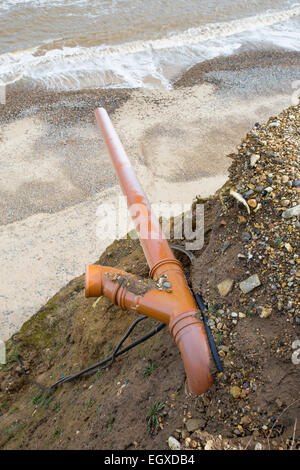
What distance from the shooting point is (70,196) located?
1397 cm

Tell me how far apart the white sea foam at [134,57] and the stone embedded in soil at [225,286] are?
17.7m

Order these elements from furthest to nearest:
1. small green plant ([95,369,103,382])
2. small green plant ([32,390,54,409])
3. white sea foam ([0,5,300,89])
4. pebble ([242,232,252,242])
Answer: white sea foam ([0,5,300,89])
small green plant ([32,390,54,409])
small green plant ([95,369,103,382])
pebble ([242,232,252,242])

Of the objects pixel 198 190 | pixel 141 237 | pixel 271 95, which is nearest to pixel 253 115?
pixel 271 95

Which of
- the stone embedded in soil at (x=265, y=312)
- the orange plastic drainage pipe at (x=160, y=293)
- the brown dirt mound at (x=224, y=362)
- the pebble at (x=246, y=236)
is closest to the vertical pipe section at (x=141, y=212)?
the orange plastic drainage pipe at (x=160, y=293)

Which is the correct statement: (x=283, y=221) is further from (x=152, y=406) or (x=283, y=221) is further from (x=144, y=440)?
(x=144, y=440)

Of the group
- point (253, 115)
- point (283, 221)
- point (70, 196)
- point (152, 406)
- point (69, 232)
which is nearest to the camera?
point (152, 406)

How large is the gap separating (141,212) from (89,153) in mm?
10429

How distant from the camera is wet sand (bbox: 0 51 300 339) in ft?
38.9

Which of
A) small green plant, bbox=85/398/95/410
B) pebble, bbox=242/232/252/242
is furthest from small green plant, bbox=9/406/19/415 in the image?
pebble, bbox=242/232/252/242

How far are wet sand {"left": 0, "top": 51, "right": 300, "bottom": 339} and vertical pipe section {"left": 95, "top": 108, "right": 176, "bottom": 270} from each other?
5.36 metres

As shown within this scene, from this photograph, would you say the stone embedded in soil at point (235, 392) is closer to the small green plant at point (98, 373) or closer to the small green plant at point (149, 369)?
the small green plant at point (149, 369)

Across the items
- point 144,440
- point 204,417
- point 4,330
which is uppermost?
point 204,417

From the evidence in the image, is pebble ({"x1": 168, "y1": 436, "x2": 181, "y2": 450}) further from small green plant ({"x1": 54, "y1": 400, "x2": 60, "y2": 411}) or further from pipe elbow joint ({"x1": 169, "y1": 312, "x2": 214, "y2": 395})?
small green plant ({"x1": 54, "y1": 400, "x2": 60, "y2": 411})

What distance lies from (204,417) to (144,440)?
0.73 m
